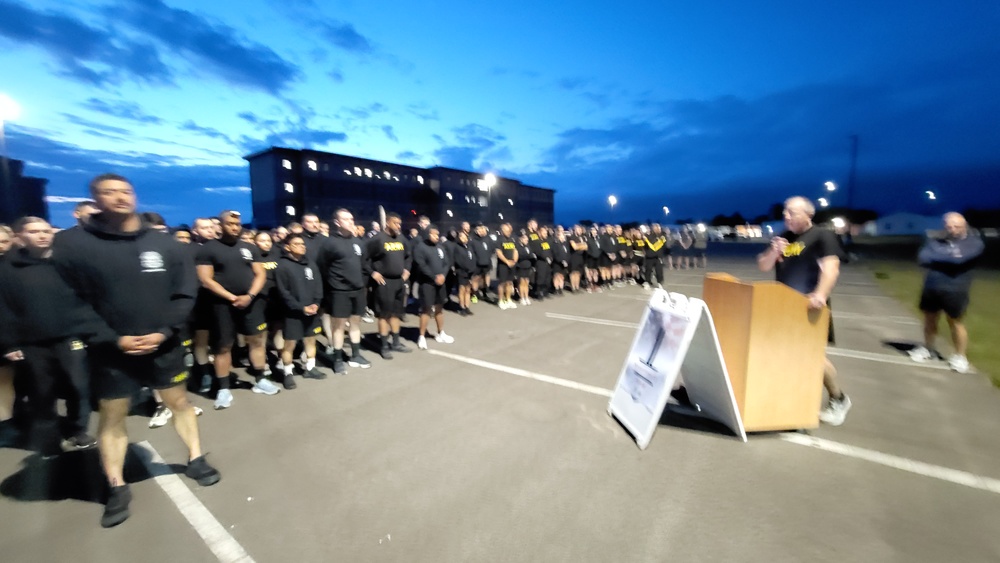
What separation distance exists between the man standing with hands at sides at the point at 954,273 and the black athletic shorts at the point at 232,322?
8700mm

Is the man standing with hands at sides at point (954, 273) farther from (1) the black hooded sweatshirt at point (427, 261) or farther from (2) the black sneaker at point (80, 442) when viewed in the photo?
(2) the black sneaker at point (80, 442)

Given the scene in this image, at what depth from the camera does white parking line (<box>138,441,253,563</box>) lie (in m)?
2.57

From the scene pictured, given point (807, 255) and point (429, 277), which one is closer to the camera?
point (807, 255)

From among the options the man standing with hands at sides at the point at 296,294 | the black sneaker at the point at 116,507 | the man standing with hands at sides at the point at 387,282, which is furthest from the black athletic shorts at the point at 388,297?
the black sneaker at the point at 116,507

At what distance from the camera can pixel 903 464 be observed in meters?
3.34

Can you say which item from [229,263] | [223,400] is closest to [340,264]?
[229,263]

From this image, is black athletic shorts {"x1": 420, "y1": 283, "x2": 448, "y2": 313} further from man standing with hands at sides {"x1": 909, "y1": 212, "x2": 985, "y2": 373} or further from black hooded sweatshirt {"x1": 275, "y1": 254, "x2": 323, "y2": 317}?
man standing with hands at sides {"x1": 909, "y1": 212, "x2": 985, "y2": 373}

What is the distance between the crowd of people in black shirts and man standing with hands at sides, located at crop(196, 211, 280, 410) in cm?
2

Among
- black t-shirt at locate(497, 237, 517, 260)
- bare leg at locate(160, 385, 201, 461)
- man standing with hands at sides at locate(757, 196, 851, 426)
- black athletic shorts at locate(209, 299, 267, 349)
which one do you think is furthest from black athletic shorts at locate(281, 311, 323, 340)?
black t-shirt at locate(497, 237, 517, 260)

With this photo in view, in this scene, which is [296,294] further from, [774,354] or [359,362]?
[774,354]

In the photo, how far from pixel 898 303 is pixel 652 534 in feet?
39.7

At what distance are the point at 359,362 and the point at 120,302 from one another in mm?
3630

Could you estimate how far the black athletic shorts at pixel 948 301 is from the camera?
17.9 ft

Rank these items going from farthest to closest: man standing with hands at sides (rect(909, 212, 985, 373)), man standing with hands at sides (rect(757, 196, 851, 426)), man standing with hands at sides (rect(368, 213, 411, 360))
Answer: man standing with hands at sides (rect(368, 213, 411, 360))
man standing with hands at sides (rect(909, 212, 985, 373))
man standing with hands at sides (rect(757, 196, 851, 426))
